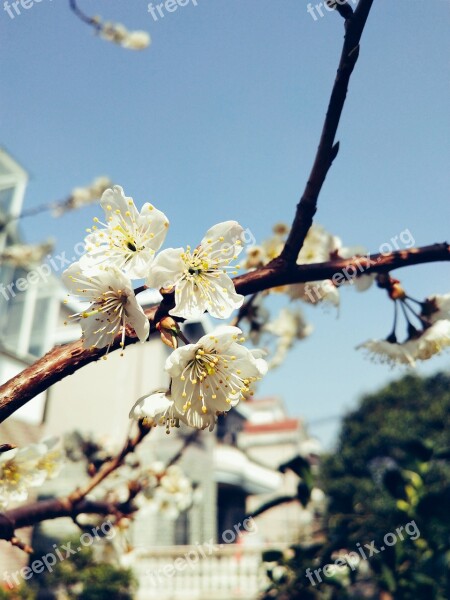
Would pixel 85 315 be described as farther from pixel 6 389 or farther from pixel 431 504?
pixel 431 504

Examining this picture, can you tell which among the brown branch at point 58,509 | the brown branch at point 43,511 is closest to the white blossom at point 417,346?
the brown branch at point 58,509

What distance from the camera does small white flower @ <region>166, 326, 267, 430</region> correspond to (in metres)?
0.90

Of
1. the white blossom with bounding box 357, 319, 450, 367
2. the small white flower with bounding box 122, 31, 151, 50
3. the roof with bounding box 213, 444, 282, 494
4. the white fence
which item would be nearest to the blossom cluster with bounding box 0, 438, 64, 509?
the white blossom with bounding box 357, 319, 450, 367

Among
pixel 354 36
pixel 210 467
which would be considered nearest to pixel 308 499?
pixel 354 36

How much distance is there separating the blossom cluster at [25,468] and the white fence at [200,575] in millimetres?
7148

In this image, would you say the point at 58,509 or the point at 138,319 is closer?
the point at 138,319

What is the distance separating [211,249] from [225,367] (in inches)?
9.0

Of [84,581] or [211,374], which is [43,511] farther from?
[84,581]

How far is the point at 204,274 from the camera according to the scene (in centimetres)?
96

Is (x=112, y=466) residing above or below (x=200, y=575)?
below

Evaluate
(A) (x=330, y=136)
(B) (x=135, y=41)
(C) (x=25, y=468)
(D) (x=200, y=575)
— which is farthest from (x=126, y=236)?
(D) (x=200, y=575)

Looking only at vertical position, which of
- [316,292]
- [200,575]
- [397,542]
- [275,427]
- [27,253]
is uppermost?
[275,427]

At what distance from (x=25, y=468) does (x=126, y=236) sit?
0.86 m

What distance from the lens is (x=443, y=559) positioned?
1.75 meters
